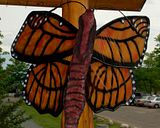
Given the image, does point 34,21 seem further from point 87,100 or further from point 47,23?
point 87,100

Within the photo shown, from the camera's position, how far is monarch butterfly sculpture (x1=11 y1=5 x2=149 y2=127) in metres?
1.65

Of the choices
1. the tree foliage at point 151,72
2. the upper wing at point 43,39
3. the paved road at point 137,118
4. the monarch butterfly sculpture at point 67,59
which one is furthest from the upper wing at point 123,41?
the tree foliage at point 151,72

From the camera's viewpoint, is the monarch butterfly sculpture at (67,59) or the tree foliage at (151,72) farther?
the tree foliage at (151,72)

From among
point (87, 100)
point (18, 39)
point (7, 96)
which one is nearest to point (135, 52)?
point (87, 100)

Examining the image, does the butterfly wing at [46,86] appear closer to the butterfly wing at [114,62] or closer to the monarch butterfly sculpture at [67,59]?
the monarch butterfly sculpture at [67,59]

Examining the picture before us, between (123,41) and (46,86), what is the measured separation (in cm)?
39

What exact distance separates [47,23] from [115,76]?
377 millimetres

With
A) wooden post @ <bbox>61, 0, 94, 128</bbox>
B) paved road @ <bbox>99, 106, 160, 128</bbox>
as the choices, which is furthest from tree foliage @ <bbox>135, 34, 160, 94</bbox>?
wooden post @ <bbox>61, 0, 94, 128</bbox>

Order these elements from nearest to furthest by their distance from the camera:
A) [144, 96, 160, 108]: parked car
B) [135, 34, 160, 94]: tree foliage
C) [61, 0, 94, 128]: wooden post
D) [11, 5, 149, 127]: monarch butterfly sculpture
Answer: [11, 5, 149, 127]: monarch butterfly sculpture, [61, 0, 94, 128]: wooden post, [144, 96, 160, 108]: parked car, [135, 34, 160, 94]: tree foliage

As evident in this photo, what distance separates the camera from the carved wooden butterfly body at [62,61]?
1.66m

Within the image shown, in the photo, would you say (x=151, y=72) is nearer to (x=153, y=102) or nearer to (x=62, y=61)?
(x=153, y=102)

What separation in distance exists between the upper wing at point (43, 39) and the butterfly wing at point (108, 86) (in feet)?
0.54

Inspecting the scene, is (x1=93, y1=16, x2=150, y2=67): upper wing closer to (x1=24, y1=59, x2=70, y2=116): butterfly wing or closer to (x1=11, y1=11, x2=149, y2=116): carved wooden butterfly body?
(x1=11, y1=11, x2=149, y2=116): carved wooden butterfly body

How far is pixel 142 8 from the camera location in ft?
7.59
